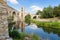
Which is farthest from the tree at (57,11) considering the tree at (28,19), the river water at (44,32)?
the tree at (28,19)

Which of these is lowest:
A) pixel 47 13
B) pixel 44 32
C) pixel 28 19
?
pixel 44 32

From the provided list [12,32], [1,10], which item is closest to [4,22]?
[1,10]

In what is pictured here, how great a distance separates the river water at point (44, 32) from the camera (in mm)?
4825

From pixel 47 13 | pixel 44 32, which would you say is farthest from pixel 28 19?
pixel 44 32

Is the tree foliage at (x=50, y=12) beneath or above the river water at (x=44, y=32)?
above

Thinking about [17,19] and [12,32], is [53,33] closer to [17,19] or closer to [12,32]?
[17,19]

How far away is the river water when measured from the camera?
482 centimetres

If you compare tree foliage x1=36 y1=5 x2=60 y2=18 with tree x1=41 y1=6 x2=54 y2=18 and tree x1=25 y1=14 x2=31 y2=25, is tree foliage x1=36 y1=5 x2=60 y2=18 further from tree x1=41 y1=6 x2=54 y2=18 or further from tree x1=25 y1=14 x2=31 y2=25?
tree x1=25 y1=14 x2=31 y2=25

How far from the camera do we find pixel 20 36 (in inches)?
148

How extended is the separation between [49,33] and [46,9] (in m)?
0.75

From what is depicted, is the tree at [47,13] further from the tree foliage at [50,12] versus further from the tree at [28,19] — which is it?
the tree at [28,19]

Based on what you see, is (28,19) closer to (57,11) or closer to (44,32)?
(44,32)

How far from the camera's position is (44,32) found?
209 inches

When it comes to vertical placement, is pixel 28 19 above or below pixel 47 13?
below
